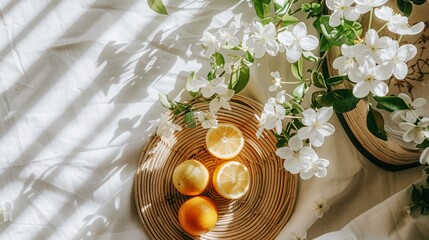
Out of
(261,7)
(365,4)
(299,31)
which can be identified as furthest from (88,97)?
(365,4)

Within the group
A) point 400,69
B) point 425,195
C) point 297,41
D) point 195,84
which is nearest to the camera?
point 400,69

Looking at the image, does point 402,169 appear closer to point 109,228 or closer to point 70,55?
point 109,228

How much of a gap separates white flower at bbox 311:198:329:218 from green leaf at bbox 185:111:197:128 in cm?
30

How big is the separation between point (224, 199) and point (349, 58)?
562mm

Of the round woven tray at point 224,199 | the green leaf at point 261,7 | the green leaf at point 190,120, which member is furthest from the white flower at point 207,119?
the green leaf at point 261,7

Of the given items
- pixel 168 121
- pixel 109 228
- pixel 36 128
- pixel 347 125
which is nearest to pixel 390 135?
pixel 347 125

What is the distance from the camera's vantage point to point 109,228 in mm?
1145

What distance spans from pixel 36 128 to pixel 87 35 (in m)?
0.24

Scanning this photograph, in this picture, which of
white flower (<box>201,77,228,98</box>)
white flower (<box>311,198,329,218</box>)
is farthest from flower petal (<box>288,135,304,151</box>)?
white flower (<box>311,198,329,218</box>)

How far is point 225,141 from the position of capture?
1.12m

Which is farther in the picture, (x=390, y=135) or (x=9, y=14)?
(x=9, y=14)

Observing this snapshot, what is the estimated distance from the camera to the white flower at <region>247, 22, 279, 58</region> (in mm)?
798

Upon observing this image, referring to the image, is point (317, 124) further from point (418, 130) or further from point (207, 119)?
point (207, 119)

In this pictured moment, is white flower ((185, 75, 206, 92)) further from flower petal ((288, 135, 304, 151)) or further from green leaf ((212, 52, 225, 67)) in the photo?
flower petal ((288, 135, 304, 151))
